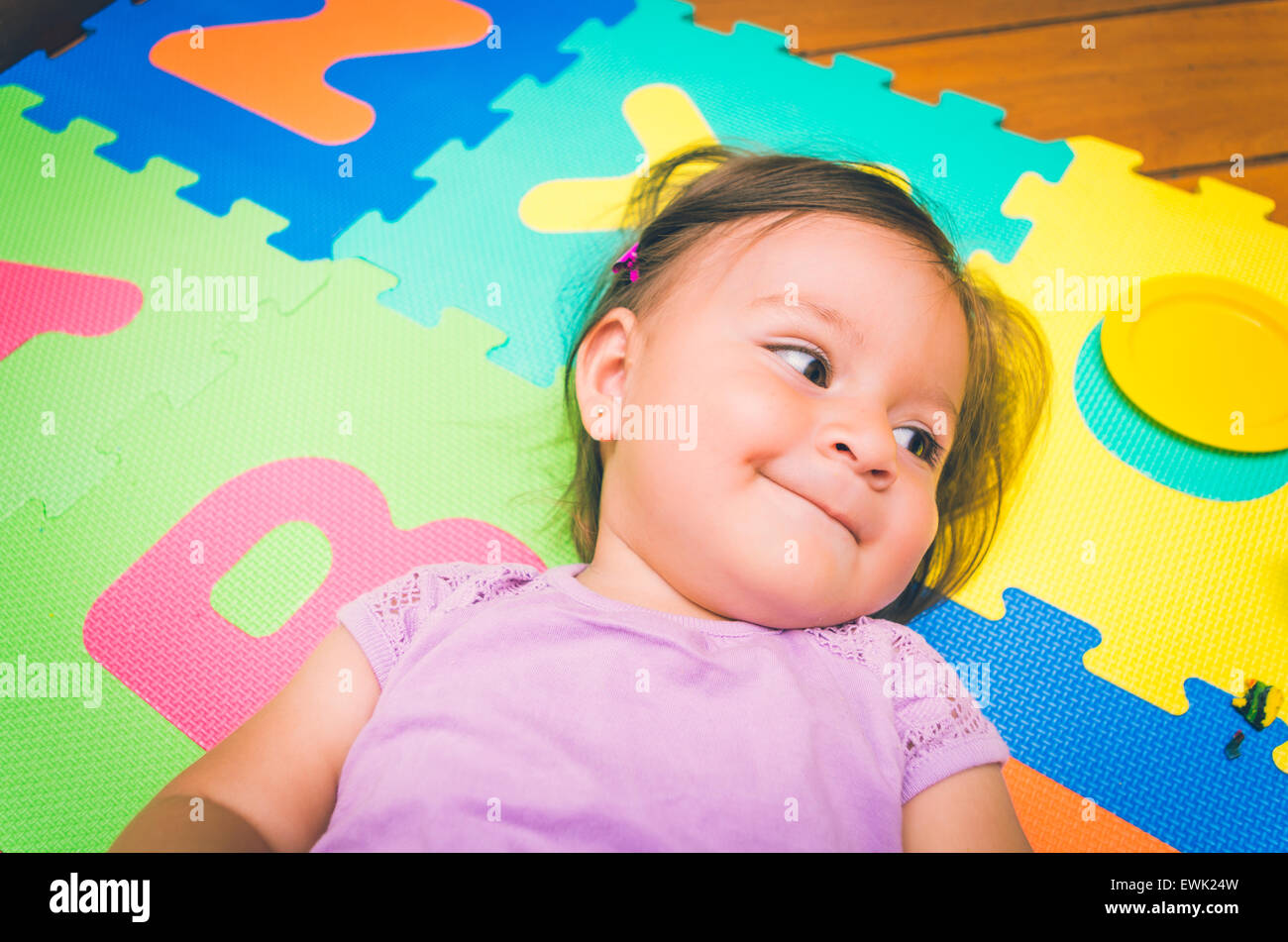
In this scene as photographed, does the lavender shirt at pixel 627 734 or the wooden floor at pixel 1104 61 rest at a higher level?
the wooden floor at pixel 1104 61

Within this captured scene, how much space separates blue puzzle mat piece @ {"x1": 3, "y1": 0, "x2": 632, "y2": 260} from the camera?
120 cm

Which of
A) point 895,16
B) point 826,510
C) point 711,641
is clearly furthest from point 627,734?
point 895,16

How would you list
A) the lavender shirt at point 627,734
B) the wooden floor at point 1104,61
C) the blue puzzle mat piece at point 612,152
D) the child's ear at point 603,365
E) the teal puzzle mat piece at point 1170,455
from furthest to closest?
the wooden floor at point 1104,61 < the blue puzzle mat piece at point 612,152 < the teal puzzle mat piece at point 1170,455 < the child's ear at point 603,365 < the lavender shirt at point 627,734

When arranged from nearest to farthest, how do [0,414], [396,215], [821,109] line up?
[0,414], [396,215], [821,109]

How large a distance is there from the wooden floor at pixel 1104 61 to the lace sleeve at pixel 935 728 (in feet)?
2.97

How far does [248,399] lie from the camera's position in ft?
3.38

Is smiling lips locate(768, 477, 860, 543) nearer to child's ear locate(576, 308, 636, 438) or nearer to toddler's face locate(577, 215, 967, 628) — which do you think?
toddler's face locate(577, 215, 967, 628)

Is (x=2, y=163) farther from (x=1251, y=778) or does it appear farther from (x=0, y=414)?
(x=1251, y=778)

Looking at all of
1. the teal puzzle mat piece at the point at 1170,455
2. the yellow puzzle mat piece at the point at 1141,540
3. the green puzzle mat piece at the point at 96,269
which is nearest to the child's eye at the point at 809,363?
the yellow puzzle mat piece at the point at 1141,540

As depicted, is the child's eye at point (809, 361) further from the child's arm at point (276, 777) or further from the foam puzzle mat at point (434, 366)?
the child's arm at point (276, 777)

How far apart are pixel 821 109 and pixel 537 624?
920 millimetres

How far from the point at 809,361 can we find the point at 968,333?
183 mm

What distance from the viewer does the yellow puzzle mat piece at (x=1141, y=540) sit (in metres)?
0.88
